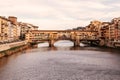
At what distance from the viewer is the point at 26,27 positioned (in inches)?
6988

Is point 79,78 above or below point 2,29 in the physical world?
below

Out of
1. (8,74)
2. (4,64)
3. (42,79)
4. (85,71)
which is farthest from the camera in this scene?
(4,64)

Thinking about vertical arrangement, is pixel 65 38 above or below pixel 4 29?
below

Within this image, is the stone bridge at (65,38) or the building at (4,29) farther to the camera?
the stone bridge at (65,38)

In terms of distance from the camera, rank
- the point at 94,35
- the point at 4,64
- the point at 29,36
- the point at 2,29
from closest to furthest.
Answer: the point at 4,64 → the point at 2,29 → the point at 29,36 → the point at 94,35

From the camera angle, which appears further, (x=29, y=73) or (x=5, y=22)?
(x=5, y=22)

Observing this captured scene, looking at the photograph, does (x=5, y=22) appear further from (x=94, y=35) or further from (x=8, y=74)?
(x=8, y=74)

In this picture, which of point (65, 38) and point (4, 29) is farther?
point (65, 38)

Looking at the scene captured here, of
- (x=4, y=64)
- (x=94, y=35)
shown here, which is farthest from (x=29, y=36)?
(x=4, y=64)

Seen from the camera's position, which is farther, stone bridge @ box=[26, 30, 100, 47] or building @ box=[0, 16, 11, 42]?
stone bridge @ box=[26, 30, 100, 47]

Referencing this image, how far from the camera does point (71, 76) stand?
4031 centimetres

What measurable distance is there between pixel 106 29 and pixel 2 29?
55.3 meters

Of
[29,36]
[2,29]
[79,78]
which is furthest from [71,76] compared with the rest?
[29,36]

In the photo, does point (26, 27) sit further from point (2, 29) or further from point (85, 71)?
point (85, 71)
